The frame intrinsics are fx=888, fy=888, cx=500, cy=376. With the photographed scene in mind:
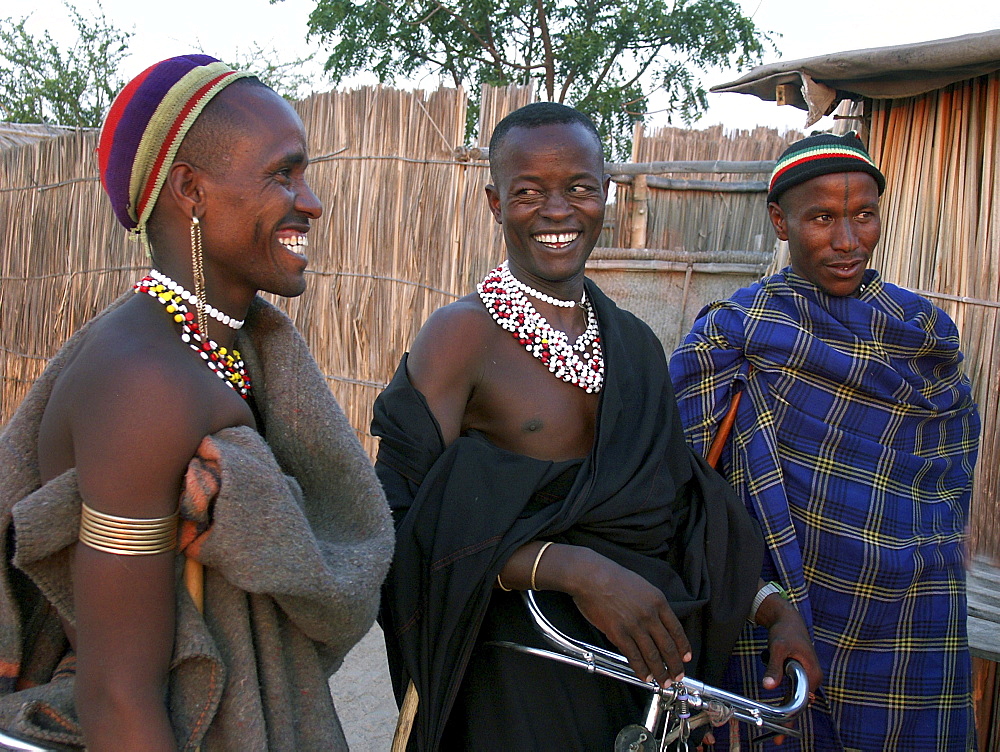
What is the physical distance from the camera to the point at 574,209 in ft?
6.55

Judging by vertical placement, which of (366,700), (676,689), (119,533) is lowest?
(366,700)

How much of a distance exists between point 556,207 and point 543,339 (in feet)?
0.97

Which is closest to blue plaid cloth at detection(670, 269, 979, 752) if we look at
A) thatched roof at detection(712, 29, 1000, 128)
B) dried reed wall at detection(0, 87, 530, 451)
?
thatched roof at detection(712, 29, 1000, 128)

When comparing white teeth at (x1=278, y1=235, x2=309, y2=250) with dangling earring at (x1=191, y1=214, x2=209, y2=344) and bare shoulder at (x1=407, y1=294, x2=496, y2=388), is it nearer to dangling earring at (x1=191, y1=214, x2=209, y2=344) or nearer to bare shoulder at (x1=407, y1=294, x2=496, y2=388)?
dangling earring at (x1=191, y1=214, x2=209, y2=344)

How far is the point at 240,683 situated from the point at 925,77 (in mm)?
2755

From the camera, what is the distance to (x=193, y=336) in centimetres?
142

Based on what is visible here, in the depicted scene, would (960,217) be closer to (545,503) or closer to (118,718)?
(545,503)

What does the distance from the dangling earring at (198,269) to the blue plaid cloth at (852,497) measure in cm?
→ 134

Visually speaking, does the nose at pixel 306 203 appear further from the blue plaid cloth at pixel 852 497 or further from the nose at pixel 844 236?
the nose at pixel 844 236

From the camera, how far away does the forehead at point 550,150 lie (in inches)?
77.7

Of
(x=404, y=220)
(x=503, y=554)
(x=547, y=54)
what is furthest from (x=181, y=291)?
(x=547, y=54)

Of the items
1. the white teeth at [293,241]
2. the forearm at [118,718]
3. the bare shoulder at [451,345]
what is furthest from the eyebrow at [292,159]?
the forearm at [118,718]

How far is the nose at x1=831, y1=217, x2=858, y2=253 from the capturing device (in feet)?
→ 7.75

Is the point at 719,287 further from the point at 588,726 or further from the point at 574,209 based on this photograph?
the point at 588,726
